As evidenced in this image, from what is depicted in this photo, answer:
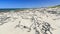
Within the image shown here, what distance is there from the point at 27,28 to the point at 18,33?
0.56 meters

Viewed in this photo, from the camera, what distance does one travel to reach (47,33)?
3400 mm

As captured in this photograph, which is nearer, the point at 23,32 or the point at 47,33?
the point at 47,33

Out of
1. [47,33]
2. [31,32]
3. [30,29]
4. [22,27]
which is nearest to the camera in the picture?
[47,33]

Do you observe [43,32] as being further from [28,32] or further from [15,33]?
[15,33]

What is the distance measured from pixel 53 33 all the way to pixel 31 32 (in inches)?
41.9

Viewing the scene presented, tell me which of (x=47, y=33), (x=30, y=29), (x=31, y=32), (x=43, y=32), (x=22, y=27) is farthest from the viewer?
(x=22, y=27)

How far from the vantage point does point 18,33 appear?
437cm

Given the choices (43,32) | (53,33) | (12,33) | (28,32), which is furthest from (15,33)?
(53,33)

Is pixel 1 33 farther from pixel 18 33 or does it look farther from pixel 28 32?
pixel 28 32

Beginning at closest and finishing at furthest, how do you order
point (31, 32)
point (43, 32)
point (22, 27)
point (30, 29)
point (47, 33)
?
point (47, 33) < point (43, 32) < point (31, 32) < point (30, 29) < point (22, 27)

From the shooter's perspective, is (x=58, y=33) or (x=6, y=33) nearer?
(x=58, y=33)

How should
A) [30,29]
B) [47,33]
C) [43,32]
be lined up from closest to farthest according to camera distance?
1. [47,33]
2. [43,32]
3. [30,29]

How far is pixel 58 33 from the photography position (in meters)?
3.45

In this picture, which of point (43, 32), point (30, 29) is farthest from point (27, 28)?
point (43, 32)
